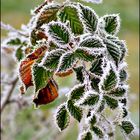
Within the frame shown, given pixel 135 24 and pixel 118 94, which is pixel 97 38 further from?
pixel 135 24

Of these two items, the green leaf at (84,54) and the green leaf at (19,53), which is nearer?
the green leaf at (84,54)

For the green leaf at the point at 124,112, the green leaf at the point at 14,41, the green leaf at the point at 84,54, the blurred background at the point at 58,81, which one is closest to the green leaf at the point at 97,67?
the green leaf at the point at 84,54

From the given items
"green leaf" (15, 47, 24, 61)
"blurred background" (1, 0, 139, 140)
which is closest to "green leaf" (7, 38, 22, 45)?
"green leaf" (15, 47, 24, 61)

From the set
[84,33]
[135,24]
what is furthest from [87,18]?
[135,24]

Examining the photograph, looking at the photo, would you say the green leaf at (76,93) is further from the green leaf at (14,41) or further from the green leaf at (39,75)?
the green leaf at (14,41)

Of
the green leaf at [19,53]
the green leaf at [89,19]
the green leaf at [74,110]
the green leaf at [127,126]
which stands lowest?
the green leaf at [127,126]

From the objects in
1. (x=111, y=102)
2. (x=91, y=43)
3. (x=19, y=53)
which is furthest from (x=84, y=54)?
(x=19, y=53)
